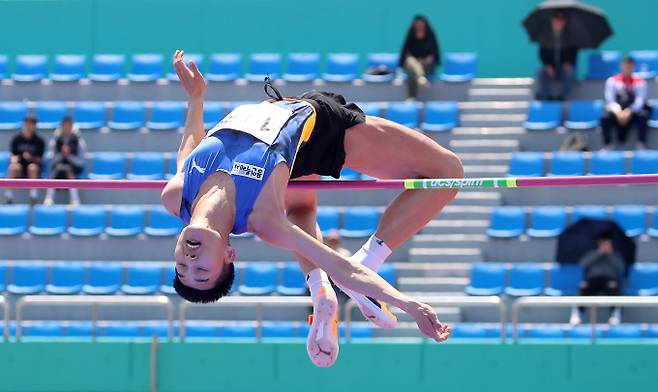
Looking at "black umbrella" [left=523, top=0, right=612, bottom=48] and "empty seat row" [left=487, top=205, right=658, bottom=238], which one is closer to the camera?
"empty seat row" [left=487, top=205, right=658, bottom=238]

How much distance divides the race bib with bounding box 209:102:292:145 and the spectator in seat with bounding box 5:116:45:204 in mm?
8016

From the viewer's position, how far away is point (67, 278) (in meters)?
13.5

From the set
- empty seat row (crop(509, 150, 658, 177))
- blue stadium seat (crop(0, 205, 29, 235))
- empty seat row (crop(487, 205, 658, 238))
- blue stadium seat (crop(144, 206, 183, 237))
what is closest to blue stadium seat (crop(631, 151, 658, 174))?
empty seat row (crop(509, 150, 658, 177))

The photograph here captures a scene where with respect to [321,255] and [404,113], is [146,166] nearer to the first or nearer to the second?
[404,113]

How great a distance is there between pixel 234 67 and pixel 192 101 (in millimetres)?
9377

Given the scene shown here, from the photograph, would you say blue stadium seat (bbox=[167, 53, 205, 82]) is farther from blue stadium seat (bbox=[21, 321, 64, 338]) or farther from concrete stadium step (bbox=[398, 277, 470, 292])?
concrete stadium step (bbox=[398, 277, 470, 292])

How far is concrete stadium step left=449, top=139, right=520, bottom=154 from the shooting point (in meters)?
14.6

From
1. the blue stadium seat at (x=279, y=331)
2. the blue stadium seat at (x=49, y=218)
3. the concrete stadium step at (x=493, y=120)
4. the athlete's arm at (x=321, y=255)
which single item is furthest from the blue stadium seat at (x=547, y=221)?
the athlete's arm at (x=321, y=255)

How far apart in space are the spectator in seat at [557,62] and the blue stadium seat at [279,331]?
440 centimetres

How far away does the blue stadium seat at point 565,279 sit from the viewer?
41.2 feet

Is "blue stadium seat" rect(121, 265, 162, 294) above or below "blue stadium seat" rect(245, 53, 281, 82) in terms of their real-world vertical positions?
below

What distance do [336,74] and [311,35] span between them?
5.15 feet

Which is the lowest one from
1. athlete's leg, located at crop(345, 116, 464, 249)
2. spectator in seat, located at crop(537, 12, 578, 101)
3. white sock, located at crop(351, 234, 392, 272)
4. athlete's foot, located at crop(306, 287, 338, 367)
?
athlete's foot, located at crop(306, 287, 338, 367)

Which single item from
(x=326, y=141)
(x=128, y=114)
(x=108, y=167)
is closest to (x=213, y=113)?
(x=128, y=114)
